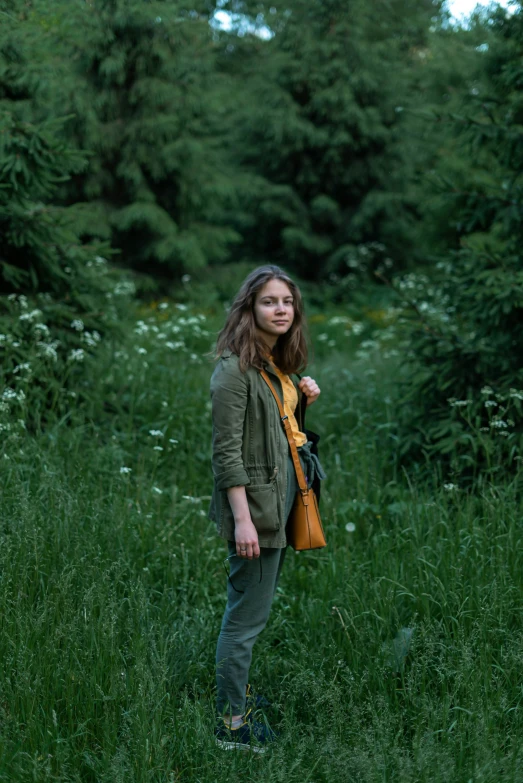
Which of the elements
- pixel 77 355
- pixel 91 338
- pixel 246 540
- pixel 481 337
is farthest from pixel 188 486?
pixel 246 540

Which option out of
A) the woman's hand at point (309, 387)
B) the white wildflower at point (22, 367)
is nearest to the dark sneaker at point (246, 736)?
the woman's hand at point (309, 387)

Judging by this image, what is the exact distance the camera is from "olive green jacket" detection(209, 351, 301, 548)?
289 cm

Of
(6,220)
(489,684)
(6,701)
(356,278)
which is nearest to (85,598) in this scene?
(6,701)

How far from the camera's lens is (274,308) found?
10.1ft

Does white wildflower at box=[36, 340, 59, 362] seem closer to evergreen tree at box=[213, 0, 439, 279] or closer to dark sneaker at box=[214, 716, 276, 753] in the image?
dark sneaker at box=[214, 716, 276, 753]

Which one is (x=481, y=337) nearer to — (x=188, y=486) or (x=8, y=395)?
(x=188, y=486)

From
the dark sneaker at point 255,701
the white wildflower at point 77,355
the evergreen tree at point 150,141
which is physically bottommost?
the dark sneaker at point 255,701

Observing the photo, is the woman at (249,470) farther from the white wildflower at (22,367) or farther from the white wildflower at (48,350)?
the white wildflower at (48,350)

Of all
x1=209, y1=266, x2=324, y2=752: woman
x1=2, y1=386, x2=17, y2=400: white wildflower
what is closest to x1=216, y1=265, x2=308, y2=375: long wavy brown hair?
x1=209, y1=266, x2=324, y2=752: woman

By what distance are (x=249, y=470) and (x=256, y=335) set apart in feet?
1.84

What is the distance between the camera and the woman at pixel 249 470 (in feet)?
9.47

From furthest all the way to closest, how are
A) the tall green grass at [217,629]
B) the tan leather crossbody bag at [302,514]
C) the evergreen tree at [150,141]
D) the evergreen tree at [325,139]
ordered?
the evergreen tree at [325,139], the evergreen tree at [150,141], the tan leather crossbody bag at [302,514], the tall green grass at [217,629]

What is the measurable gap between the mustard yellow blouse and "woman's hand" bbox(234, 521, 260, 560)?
18.3 inches

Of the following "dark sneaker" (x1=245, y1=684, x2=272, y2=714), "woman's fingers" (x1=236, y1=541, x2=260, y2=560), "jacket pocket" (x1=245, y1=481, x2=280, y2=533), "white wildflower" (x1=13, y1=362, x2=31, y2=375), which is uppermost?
"white wildflower" (x1=13, y1=362, x2=31, y2=375)
